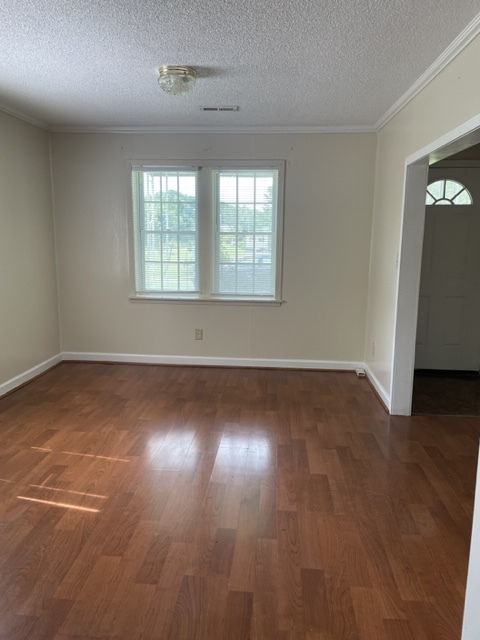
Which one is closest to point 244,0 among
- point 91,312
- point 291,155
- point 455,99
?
point 455,99

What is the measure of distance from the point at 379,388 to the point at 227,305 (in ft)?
5.77

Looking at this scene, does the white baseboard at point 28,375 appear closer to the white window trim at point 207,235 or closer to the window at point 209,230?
the white window trim at point 207,235

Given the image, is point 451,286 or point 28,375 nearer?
point 28,375

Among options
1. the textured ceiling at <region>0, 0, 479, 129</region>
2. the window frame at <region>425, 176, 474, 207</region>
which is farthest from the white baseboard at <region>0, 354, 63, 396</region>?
the window frame at <region>425, 176, 474, 207</region>

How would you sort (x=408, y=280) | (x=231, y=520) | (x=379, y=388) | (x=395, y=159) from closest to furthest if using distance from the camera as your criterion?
(x=231, y=520)
(x=408, y=280)
(x=395, y=159)
(x=379, y=388)

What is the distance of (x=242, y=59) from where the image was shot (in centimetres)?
263

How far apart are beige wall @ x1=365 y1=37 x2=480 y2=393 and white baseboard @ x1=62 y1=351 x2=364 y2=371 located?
0.37 m

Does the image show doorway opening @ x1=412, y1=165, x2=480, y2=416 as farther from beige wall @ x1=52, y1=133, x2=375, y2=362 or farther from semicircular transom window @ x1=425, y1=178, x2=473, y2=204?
beige wall @ x1=52, y1=133, x2=375, y2=362

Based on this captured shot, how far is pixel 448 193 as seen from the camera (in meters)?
4.61

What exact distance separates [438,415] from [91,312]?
361 cm

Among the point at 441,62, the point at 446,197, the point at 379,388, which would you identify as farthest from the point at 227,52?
the point at 446,197

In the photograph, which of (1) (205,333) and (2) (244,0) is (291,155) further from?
(2) (244,0)

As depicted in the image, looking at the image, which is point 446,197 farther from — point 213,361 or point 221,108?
point 213,361

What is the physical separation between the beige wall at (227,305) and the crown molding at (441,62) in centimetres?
93
